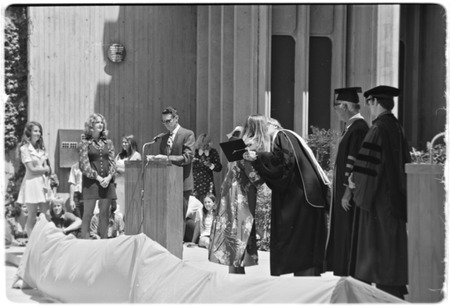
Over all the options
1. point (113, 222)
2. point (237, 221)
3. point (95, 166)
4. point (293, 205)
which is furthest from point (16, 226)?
point (293, 205)

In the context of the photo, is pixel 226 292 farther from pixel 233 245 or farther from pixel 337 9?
pixel 337 9

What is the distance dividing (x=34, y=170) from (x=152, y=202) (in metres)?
3.11

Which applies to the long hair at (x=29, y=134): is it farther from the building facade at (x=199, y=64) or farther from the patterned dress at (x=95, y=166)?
the building facade at (x=199, y=64)

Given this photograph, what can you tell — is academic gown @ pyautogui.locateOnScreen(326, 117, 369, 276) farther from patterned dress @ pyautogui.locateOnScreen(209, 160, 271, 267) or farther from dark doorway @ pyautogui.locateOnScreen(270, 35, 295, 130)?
dark doorway @ pyautogui.locateOnScreen(270, 35, 295, 130)

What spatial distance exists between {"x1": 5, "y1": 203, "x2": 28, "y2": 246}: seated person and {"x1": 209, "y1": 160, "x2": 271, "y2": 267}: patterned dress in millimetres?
2461

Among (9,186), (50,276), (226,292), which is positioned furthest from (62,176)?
(226,292)

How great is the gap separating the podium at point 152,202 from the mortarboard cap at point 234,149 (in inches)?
25.2

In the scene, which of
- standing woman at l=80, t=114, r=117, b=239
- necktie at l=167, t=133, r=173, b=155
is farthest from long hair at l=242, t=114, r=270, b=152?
standing woman at l=80, t=114, r=117, b=239

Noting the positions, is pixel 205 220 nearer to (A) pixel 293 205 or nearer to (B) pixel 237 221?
(B) pixel 237 221

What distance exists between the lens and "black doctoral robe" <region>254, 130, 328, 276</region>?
324 inches

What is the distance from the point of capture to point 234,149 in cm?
836

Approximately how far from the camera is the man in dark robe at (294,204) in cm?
824

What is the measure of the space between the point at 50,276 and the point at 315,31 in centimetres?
649

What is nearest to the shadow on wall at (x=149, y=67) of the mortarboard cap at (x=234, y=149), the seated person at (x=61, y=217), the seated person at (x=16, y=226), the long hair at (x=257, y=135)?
the seated person at (x=16, y=226)
